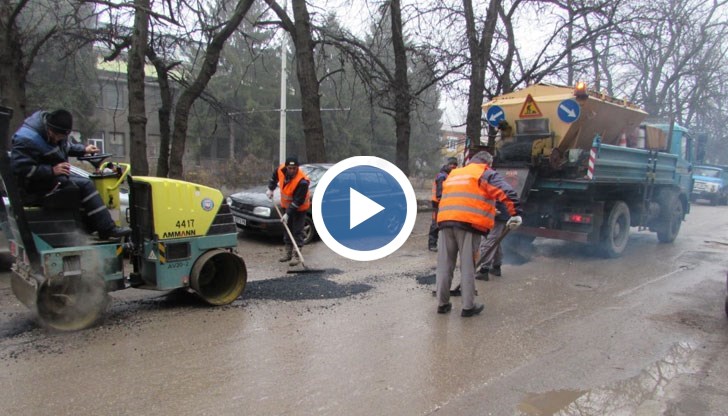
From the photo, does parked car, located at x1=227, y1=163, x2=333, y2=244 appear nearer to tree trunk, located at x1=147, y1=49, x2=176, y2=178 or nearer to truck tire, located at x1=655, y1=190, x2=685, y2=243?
tree trunk, located at x1=147, y1=49, x2=176, y2=178

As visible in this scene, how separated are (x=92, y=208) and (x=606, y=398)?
15.6 ft

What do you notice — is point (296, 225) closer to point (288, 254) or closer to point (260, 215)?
point (288, 254)

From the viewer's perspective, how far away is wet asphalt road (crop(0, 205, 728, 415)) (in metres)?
3.63

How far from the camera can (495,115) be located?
10016 mm

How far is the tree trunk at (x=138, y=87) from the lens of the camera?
424 inches

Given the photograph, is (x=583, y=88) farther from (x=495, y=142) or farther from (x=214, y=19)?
(x=214, y=19)

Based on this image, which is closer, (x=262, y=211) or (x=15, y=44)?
(x=262, y=211)

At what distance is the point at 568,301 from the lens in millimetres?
6547

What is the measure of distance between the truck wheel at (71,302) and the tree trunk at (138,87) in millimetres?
6837

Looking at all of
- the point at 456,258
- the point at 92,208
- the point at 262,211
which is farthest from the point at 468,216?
the point at 262,211

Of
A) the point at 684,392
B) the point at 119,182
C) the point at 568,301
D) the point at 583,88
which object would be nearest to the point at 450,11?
the point at 583,88

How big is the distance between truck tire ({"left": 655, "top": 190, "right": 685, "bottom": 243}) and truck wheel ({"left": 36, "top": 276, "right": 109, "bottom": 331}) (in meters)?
11.3
